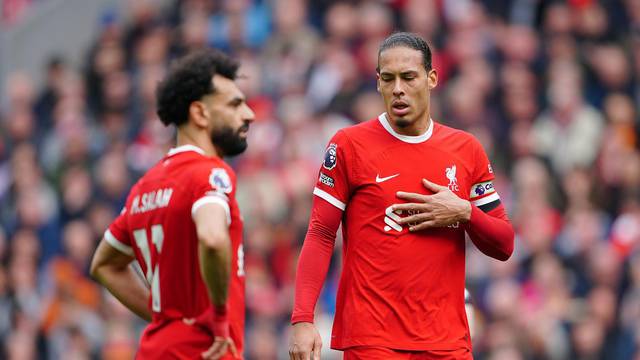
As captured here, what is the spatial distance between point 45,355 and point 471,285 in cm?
443

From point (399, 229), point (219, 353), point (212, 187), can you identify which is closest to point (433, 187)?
point (399, 229)

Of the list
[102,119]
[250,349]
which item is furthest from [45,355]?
[102,119]

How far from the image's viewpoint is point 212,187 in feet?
22.3

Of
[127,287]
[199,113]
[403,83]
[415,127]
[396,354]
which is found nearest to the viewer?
[396,354]

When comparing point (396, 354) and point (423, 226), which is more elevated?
point (423, 226)

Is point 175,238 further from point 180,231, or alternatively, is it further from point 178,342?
point 178,342

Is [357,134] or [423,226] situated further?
[357,134]

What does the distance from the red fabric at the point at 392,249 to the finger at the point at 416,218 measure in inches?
1.5

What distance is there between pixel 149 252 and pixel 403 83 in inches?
58.2

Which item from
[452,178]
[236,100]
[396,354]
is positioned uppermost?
[236,100]

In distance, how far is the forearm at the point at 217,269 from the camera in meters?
6.59

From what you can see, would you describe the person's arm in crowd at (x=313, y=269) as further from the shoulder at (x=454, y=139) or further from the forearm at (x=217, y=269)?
the shoulder at (x=454, y=139)

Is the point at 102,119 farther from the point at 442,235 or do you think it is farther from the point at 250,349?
the point at 442,235

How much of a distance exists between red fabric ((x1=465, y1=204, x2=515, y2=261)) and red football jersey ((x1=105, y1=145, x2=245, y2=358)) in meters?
1.14
